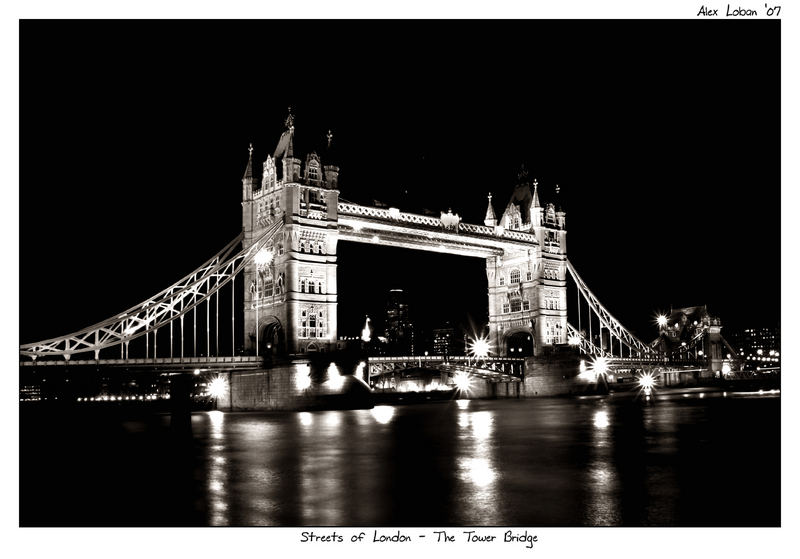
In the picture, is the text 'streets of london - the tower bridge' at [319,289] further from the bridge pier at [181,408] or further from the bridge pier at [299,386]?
the bridge pier at [181,408]

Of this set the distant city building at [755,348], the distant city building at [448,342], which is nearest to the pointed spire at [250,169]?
the distant city building at [755,348]

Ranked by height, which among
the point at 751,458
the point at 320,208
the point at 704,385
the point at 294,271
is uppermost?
the point at 320,208

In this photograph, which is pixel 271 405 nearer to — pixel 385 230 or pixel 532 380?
pixel 385 230

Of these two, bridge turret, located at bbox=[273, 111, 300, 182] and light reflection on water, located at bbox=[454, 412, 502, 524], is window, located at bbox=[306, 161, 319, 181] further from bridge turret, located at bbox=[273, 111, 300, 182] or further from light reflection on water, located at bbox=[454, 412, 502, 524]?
light reflection on water, located at bbox=[454, 412, 502, 524]

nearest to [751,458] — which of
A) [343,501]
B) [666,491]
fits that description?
[666,491]

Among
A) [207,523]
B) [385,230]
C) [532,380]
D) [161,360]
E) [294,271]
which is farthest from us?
[532,380]

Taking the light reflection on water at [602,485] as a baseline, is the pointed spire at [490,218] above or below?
above

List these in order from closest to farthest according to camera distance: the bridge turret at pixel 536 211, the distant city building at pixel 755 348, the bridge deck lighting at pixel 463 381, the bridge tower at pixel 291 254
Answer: the bridge tower at pixel 291 254
the bridge turret at pixel 536 211
the bridge deck lighting at pixel 463 381
the distant city building at pixel 755 348
